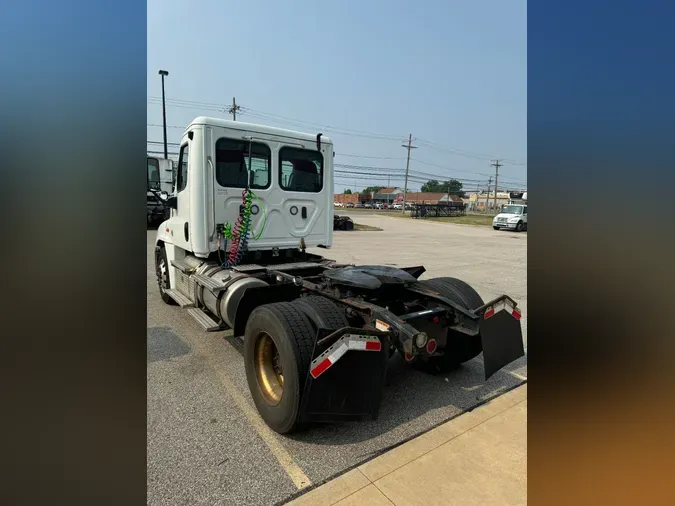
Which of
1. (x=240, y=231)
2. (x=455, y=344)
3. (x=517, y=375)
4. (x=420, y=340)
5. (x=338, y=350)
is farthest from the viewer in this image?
(x=240, y=231)

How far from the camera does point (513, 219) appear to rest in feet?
99.7

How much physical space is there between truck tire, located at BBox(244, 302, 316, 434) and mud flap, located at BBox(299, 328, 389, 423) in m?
0.13

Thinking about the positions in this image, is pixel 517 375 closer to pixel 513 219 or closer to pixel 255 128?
pixel 255 128

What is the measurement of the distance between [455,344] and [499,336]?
756 mm

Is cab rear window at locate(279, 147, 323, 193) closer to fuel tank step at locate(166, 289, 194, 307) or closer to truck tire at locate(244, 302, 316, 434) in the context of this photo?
fuel tank step at locate(166, 289, 194, 307)

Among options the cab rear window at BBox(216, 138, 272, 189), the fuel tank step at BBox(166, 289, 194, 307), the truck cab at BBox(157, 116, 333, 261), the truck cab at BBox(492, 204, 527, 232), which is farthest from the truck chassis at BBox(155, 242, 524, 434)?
the truck cab at BBox(492, 204, 527, 232)

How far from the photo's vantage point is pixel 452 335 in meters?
4.11

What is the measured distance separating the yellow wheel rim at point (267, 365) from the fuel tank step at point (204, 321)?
850mm

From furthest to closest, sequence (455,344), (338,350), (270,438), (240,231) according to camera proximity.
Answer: (240,231) → (455,344) → (270,438) → (338,350)

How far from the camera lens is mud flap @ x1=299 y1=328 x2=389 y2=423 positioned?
2.73m

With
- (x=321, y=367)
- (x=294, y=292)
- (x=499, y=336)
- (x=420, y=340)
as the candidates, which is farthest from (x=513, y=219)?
(x=321, y=367)

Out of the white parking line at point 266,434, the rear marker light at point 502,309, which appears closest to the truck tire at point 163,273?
the white parking line at point 266,434
